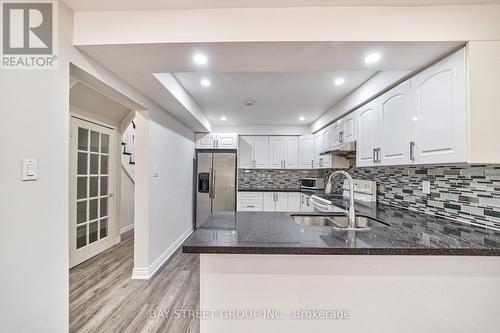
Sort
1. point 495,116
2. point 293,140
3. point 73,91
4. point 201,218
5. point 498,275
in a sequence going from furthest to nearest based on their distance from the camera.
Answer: point 293,140
point 201,218
point 73,91
point 495,116
point 498,275

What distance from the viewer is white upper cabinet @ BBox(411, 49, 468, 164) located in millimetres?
1384

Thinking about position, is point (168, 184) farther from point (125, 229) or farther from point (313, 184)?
point (313, 184)

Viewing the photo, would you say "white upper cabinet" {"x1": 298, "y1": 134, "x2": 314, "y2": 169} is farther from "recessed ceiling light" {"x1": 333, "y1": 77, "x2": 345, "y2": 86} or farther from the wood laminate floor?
the wood laminate floor

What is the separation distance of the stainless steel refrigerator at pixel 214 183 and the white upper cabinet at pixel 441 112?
138 inches

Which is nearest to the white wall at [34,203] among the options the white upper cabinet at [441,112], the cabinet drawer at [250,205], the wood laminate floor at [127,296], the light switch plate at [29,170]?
the light switch plate at [29,170]

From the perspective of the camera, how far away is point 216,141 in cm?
486

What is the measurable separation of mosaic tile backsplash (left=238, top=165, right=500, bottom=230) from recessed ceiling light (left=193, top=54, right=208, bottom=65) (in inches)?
81.2

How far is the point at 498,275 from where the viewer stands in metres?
1.17

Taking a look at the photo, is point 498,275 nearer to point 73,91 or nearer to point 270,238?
point 270,238

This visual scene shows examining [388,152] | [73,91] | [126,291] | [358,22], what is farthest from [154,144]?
[388,152]

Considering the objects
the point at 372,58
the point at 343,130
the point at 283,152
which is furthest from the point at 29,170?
the point at 283,152

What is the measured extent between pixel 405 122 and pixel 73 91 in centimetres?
353

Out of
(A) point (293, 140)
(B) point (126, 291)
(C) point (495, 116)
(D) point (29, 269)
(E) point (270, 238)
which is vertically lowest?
(B) point (126, 291)

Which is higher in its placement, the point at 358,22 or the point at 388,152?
the point at 358,22
